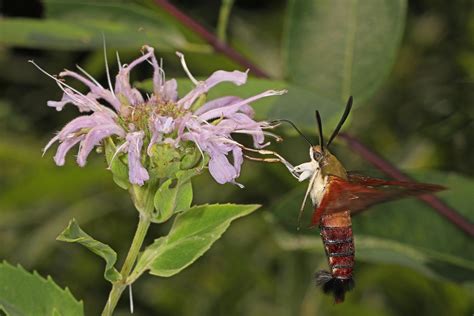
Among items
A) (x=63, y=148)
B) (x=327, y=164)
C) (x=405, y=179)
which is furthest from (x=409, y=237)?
(x=63, y=148)

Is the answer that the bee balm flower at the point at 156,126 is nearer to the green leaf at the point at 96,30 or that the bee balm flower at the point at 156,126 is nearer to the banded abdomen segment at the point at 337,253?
the banded abdomen segment at the point at 337,253

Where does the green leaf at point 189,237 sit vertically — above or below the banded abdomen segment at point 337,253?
above

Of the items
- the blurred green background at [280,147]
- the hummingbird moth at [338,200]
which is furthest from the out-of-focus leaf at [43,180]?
the hummingbird moth at [338,200]

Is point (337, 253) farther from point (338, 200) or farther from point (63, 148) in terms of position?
point (63, 148)

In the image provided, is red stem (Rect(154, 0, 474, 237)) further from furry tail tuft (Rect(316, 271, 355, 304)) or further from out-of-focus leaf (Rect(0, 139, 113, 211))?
out-of-focus leaf (Rect(0, 139, 113, 211))

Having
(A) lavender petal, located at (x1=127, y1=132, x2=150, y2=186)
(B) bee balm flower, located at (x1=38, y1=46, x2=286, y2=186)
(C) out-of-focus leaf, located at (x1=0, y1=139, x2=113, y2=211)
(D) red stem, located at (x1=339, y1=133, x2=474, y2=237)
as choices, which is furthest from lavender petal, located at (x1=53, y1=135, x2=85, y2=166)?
(C) out-of-focus leaf, located at (x1=0, y1=139, x2=113, y2=211)
